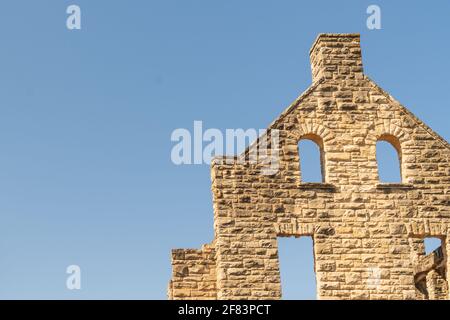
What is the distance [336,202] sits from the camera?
25172 millimetres

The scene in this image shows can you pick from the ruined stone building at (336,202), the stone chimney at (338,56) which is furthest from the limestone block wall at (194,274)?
the stone chimney at (338,56)

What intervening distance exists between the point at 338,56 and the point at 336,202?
12.5 ft

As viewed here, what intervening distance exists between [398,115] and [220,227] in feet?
17.3

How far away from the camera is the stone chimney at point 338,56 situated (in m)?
26.4

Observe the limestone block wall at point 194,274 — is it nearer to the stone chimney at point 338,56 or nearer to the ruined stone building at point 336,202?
the ruined stone building at point 336,202

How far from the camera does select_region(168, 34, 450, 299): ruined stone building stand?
24.5 meters

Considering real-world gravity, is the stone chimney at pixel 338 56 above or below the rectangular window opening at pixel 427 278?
above

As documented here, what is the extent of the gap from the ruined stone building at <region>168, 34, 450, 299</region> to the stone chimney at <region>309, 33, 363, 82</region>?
25mm

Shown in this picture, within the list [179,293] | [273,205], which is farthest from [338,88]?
[179,293]

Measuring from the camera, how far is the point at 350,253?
81.2 ft

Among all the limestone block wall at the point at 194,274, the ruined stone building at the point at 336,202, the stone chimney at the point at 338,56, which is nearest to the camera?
the ruined stone building at the point at 336,202

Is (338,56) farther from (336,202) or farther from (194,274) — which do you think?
(194,274)

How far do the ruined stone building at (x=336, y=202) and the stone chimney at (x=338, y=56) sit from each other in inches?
1.0
